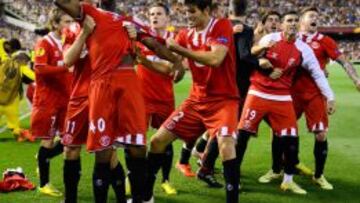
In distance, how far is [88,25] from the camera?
580cm

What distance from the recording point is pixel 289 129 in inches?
313

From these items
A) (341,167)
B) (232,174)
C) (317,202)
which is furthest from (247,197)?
A: (341,167)

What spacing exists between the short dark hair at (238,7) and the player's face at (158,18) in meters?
0.92

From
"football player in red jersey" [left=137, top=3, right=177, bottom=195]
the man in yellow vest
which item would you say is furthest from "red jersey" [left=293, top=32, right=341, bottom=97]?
the man in yellow vest

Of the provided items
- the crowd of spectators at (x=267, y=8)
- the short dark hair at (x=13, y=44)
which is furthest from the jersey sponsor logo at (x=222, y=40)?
the crowd of spectators at (x=267, y=8)

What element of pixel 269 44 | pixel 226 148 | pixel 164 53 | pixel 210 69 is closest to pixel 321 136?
pixel 269 44

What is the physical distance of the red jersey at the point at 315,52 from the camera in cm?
855

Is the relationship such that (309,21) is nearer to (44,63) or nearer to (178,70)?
(178,70)

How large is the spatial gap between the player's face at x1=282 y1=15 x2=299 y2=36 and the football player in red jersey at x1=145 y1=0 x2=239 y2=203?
1.72m

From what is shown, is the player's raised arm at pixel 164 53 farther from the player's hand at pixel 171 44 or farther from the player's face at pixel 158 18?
the player's face at pixel 158 18

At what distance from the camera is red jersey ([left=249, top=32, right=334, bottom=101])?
8.04m

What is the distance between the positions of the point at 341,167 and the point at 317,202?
238cm

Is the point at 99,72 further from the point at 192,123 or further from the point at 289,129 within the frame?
the point at 289,129

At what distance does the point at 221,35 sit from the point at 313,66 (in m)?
2.32
